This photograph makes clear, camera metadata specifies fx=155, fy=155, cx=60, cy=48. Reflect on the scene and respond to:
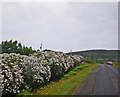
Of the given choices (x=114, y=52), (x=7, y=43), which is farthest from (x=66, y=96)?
(x=114, y=52)

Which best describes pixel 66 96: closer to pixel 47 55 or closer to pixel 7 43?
pixel 47 55

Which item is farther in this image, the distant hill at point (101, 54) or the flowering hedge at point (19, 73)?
the distant hill at point (101, 54)

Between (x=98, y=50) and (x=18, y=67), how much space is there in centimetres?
10979

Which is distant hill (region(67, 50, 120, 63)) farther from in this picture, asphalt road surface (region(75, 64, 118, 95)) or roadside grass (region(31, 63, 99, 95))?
roadside grass (region(31, 63, 99, 95))

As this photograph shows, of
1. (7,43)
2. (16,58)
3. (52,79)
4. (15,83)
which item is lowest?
(52,79)

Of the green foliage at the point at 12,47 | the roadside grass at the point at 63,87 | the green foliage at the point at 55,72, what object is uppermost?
the green foliage at the point at 12,47

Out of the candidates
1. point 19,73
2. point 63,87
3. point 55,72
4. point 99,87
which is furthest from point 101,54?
point 19,73

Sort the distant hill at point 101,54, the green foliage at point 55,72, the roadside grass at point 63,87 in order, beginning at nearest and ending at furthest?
1. the roadside grass at point 63,87
2. the green foliage at point 55,72
3. the distant hill at point 101,54

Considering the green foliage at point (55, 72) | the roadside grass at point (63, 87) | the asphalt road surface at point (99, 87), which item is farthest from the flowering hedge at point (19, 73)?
the asphalt road surface at point (99, 87)

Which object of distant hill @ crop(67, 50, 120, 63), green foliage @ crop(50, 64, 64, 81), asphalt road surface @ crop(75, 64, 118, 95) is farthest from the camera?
distant hill @ crop(67, 50, 120, 63)

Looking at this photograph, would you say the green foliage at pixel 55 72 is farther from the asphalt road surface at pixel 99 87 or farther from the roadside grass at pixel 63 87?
the asphalt road surface at pixel 99 87

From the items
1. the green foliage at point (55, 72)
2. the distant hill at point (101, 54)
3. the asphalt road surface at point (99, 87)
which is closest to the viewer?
the asphalt road surface at point (99, 87)

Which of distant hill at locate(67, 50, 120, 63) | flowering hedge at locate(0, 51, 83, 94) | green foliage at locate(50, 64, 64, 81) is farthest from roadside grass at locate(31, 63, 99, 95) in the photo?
distant hill at locate(67, 50, 120, 63)

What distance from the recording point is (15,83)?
891cm
